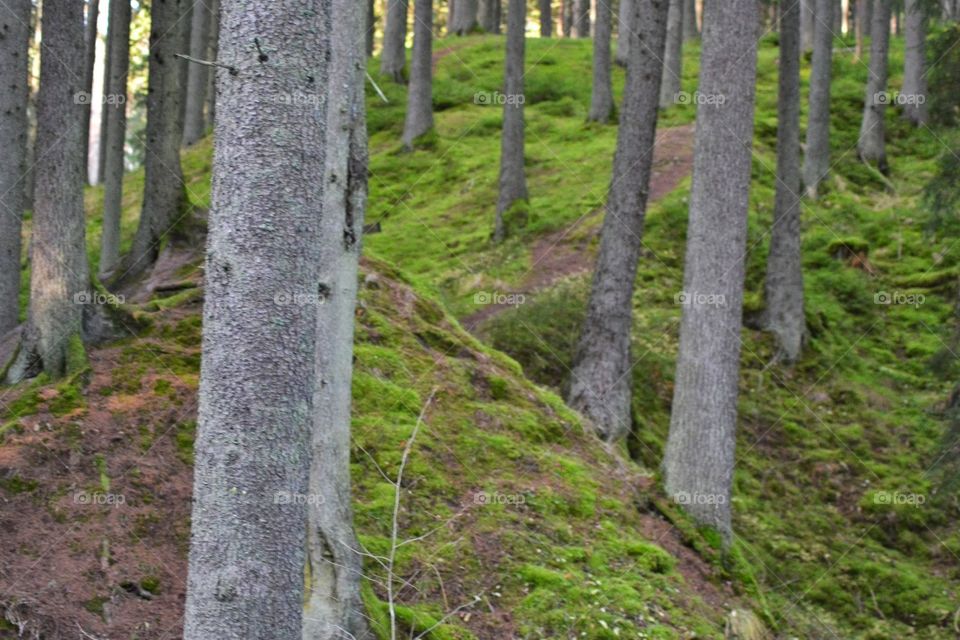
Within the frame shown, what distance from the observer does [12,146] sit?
10133 millimetres

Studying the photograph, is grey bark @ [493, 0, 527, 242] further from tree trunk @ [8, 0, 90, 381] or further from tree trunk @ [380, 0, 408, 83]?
tree trunk @ [8, 0, 90, 381]

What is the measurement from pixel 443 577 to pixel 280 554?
387 cm

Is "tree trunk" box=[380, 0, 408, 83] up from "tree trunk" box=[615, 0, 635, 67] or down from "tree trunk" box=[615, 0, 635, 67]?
down

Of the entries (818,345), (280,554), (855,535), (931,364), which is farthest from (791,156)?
(280,554)

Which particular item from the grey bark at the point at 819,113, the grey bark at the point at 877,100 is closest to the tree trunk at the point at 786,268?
the grey bark at the point at 819,113

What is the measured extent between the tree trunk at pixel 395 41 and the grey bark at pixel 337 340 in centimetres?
2111

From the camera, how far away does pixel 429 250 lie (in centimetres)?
1825

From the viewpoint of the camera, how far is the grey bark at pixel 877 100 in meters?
21.6

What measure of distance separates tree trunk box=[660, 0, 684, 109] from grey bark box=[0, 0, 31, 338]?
53.5 ft

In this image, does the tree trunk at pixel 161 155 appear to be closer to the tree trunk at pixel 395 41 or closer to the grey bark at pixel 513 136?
the grey bark at pixel 513 136

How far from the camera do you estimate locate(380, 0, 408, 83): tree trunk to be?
1036 inches

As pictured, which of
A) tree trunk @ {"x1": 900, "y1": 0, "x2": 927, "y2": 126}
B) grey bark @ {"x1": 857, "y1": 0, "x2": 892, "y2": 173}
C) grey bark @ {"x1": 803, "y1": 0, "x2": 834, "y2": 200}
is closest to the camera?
grey bark @ {"x1": 803, "y1": 0, "x2": 834, "y2": 200}

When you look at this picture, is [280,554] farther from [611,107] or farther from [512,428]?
[611,107]

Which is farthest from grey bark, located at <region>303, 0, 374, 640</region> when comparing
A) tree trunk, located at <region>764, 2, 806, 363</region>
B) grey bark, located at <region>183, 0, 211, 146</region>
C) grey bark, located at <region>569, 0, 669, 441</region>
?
grey bark, located at <region>183, 0, 211, 146</region>
